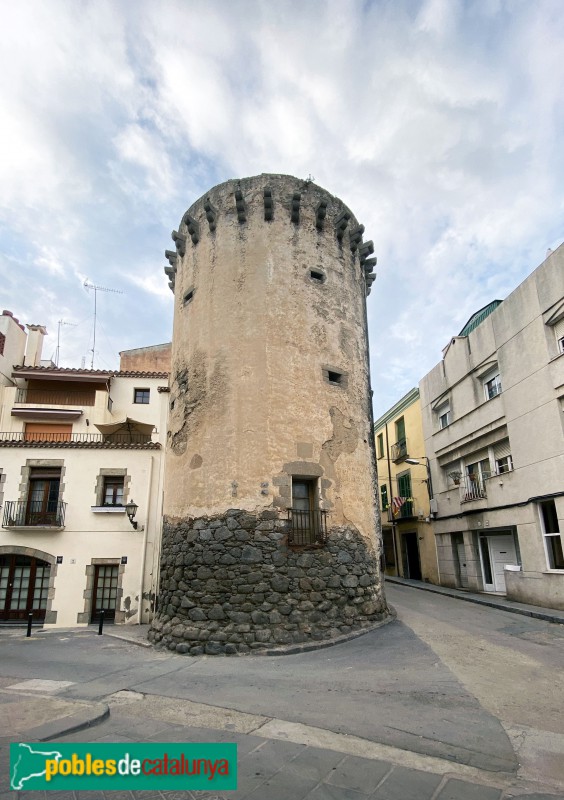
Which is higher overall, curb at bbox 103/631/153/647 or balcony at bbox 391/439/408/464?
balcony at bbox 391/439/408/464

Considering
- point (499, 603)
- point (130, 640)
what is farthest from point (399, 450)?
point (130, 640)

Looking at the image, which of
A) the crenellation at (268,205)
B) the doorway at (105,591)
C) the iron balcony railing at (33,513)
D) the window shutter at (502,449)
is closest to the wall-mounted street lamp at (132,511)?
the doorway at (105,591)

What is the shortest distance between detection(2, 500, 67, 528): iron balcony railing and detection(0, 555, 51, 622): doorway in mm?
1127

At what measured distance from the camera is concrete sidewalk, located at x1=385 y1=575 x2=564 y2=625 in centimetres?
1144

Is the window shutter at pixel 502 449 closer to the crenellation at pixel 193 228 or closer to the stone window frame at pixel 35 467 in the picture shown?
the crenellation at pixel 193 228

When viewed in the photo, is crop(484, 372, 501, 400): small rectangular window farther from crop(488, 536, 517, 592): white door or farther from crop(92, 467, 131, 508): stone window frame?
crop(92, 467, 131, 508): stone window frame

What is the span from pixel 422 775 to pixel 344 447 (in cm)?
764

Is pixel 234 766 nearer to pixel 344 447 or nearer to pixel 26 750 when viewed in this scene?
pixel 26 750

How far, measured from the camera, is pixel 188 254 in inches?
522

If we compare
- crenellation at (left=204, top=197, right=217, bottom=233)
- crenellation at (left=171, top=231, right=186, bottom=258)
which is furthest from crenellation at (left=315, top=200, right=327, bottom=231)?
crenellation at (left=171, top=231, right=186, bottom=258)

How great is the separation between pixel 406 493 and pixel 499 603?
10520 millimetres

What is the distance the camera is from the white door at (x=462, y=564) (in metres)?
17.9

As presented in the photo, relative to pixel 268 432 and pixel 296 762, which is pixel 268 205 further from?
pixel 296 762

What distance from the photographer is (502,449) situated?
15.8m
